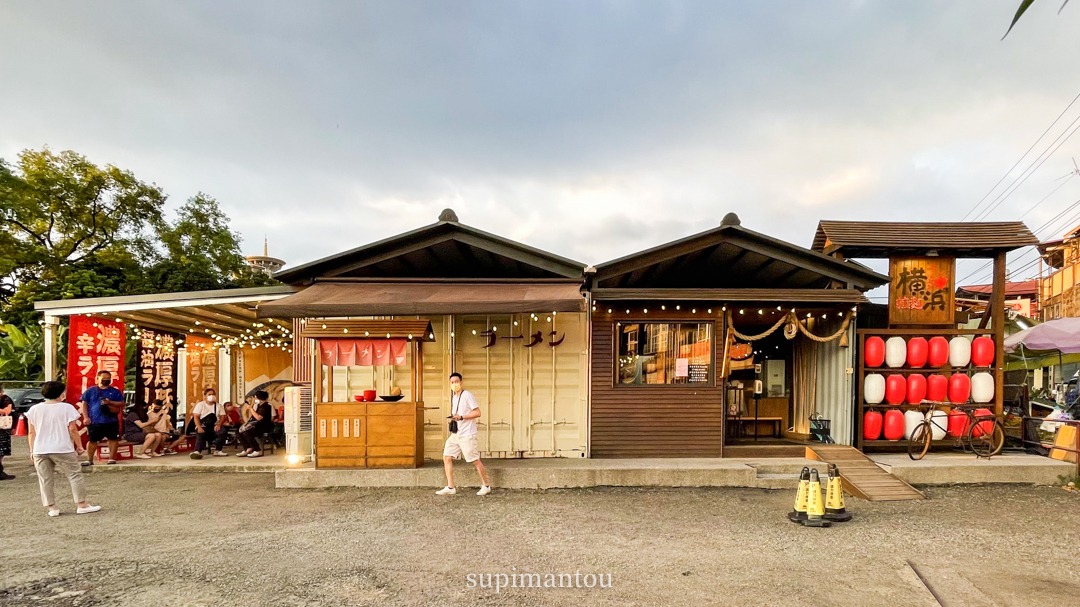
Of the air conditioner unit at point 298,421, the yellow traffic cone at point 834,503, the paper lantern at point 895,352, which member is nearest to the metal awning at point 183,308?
the air conditioner unit at point 298,421

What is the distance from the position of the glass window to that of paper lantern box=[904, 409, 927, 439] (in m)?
3.65

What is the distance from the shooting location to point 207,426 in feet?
35.1

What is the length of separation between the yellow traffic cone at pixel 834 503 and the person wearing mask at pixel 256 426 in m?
9.76

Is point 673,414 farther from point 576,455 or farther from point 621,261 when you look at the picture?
point 621,261

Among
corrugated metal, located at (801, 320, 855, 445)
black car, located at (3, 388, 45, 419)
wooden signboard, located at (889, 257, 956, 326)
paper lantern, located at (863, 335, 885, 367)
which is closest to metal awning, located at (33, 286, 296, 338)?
black car, located at (3, 388, 45, 419)

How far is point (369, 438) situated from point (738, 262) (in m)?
6.96

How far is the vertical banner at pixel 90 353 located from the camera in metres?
10.1

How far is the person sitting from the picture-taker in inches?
417

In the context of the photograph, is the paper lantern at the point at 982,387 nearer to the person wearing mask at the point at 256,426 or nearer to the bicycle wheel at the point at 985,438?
the bicycle wheel at the point at 985,438

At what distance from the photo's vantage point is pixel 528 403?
9477 mm

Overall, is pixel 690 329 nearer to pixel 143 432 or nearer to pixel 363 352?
pixel 363 352

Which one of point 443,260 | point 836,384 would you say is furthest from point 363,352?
point 836,384

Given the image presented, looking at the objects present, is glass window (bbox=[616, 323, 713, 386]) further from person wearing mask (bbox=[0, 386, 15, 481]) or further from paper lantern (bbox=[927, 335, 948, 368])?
person wearing mask (bbox=[0, 386, 15, 481])

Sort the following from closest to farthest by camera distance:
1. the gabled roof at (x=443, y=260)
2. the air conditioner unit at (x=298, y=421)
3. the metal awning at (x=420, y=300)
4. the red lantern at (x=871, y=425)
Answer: the metal awning at (x=420, y=300)
the gabled roof at (x=443, y=260)
the red lantern at (x=871, y=425)
the air conditioner unit at (x=298, y=421)
